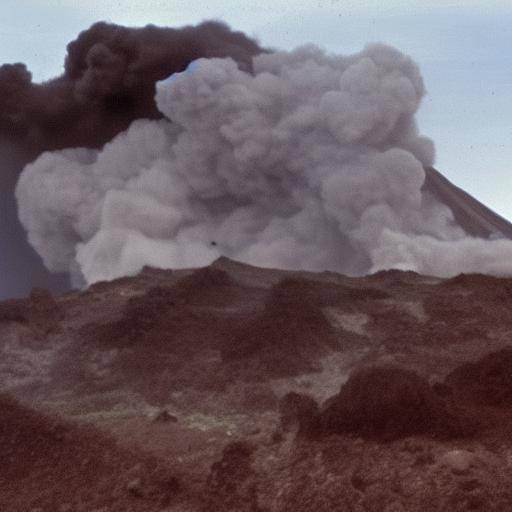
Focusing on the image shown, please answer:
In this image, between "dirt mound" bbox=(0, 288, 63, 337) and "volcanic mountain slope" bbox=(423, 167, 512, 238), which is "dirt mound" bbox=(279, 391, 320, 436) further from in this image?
"volcanic mountain slope" bbox=(423, 167, 512, 238)

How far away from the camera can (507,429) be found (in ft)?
36.3

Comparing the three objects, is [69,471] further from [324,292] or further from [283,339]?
[324,292]

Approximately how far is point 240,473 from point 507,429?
13.9ft

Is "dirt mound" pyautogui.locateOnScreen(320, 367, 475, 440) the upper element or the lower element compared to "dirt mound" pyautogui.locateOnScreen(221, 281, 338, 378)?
lower

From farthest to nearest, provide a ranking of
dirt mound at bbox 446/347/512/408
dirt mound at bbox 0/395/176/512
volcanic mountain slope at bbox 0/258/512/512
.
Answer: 1. dirt mound at bbox 446/347/512/408
2. dirt mound at bbox 0/395/176/512
3. volcanic mountain slope at bbox 0/258/512/512

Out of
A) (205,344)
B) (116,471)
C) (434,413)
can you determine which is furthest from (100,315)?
(434,413)

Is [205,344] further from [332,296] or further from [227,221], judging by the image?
[227,221]

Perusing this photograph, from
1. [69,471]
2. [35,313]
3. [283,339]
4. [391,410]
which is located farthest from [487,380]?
[35,313]

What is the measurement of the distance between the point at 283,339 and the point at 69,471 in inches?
314

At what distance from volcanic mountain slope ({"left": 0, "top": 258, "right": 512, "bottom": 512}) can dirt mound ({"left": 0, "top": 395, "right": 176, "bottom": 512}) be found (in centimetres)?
4

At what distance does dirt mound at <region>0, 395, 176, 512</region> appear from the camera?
10797 millimetres

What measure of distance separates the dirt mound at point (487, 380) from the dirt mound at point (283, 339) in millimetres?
4126

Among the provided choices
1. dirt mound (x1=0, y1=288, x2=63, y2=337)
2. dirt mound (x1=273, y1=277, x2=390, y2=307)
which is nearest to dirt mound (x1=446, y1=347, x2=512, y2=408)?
dirt mound (x1=273, y1=277, x2=390, y2=307)

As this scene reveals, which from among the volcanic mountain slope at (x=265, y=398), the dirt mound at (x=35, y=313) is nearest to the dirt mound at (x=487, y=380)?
the volcanic mountain slope at (x=265, y=398)
